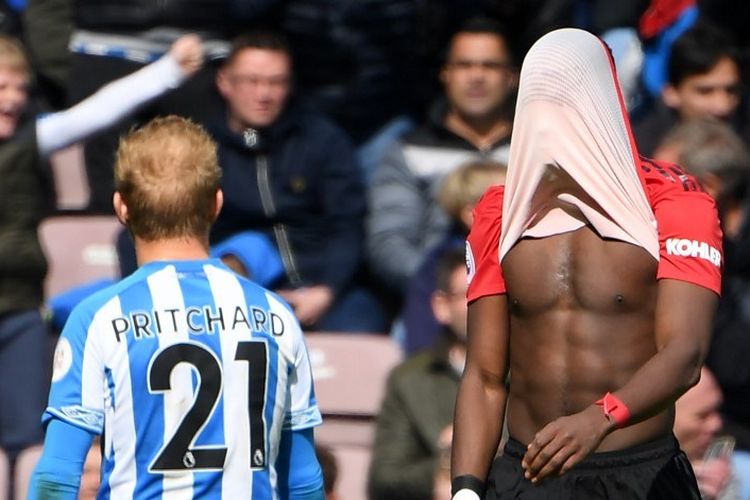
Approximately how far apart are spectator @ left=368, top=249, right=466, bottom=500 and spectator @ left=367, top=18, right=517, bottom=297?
1.04 m

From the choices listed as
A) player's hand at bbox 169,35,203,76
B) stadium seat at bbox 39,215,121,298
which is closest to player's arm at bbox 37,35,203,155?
player's hand at bbox 169,35,203,76

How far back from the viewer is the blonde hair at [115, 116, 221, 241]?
3.89m

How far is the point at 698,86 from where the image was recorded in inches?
279

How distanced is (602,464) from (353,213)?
3345 millimetres

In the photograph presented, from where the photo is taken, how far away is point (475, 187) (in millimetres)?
6301

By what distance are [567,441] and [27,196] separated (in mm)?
3552

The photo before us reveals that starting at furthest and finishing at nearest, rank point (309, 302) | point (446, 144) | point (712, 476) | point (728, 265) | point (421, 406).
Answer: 1. point (446, 144)
2. point (309, 302)
3. point (728, 265)
4. point (421, 406)
5. point (712, 476)

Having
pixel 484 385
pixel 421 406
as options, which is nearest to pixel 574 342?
pixel 484 385

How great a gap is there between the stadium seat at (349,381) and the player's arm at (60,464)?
240 cm

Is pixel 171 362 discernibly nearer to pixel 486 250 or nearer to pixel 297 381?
pixel 297 381

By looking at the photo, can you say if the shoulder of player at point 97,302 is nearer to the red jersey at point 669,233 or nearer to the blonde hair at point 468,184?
the red jersey at point 669,233

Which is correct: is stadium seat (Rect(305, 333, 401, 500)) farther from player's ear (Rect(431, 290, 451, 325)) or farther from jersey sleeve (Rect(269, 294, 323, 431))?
jersey sleeve (Rect(269, 294, 323, 431))

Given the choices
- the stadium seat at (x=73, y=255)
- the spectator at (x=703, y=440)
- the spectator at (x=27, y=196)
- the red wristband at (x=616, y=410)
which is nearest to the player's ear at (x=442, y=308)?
the spectator at (x=703, y=440)

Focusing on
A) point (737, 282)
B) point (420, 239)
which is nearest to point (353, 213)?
point (420, 239)
